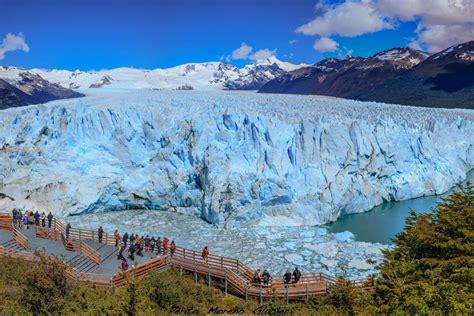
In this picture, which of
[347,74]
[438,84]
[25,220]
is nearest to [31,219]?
[25,220]

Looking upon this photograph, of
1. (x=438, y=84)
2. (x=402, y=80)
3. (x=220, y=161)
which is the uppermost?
(x=402, y=80)

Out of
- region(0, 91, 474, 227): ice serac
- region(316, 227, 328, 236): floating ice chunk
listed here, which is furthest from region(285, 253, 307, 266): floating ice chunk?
region(0, 91, 474, 227): ice serac

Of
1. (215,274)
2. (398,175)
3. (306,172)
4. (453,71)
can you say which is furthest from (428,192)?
(453,71)

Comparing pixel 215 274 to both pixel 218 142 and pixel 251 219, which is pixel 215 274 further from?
pixel 218 142

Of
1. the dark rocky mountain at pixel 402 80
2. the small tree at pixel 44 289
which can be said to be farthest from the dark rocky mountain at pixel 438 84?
the small tree at pixel 44 289

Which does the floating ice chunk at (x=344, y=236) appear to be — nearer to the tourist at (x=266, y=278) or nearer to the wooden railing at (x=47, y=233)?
the tourist at (x=266, y=278)

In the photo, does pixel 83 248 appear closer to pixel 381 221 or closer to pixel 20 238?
pixel 20 238
